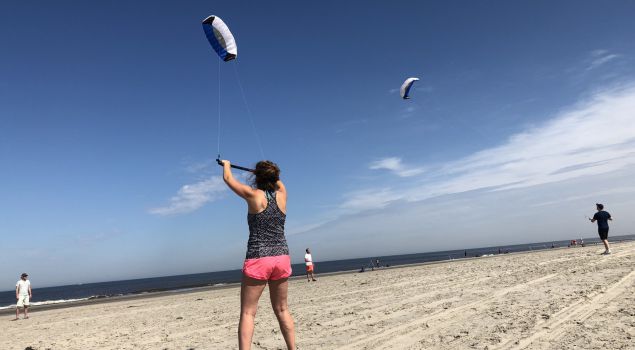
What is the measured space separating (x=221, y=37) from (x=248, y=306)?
5.78 m

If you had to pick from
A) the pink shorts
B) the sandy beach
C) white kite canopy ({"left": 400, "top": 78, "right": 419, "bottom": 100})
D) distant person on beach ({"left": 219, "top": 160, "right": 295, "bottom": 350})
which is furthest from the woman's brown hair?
white kite canopy ({"left": 400, "top": 78, "right": 419, "bottom": 100})

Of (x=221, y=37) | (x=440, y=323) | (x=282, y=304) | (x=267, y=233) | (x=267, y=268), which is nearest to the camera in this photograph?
(x=267, y=268)

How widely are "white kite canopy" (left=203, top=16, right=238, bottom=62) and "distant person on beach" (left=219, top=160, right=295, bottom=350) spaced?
14.6 ft

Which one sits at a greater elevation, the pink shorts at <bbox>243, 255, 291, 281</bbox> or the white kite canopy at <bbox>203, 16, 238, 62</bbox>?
the white kite canopy at <bbox>203, 16, 238, 62</bbox>

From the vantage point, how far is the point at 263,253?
3.63 meters

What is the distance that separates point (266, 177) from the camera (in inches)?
156

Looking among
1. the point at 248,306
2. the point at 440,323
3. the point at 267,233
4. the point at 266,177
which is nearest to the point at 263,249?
the point at 267,233

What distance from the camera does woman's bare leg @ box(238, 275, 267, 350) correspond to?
359 centimetres

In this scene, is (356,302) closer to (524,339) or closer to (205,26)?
(524,339)

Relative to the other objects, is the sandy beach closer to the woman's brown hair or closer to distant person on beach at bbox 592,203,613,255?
the woman's brown hair

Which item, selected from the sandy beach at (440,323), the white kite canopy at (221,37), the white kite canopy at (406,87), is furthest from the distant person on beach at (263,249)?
the white kite canopy at (406,87)

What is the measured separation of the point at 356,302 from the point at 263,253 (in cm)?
591

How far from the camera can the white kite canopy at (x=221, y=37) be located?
295 inches

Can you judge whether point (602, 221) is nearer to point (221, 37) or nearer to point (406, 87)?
point (406, 87)
